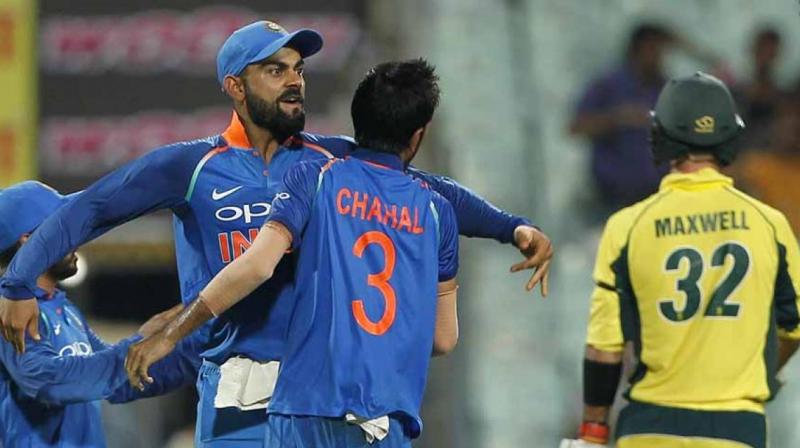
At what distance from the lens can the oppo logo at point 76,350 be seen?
5957 millimetres

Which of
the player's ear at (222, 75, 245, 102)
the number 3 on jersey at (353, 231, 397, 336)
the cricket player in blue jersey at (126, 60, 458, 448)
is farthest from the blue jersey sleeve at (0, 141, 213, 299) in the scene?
the number 3 on jersey at (353, 231, 397, 336)

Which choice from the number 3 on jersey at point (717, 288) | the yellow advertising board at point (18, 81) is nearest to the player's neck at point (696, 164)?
the number 3 on jersey at point (717, 288)

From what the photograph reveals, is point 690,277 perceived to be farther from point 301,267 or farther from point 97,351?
point 97,351

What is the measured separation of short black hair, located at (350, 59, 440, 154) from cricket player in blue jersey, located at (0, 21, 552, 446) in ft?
0.76

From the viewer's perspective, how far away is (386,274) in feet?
17.3

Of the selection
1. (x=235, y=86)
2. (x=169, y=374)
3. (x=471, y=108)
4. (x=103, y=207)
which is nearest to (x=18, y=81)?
(x=471, y=108)

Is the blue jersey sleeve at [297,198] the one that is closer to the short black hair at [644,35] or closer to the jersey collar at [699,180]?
the jersey collar at [699,180]

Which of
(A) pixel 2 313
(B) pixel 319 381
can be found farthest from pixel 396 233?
(A) pixel 2 313

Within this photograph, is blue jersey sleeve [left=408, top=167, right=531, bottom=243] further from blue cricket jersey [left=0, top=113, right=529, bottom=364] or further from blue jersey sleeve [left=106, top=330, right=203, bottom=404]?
blue jersey sleeve [left=106, top=330, right=203, bottom=404]

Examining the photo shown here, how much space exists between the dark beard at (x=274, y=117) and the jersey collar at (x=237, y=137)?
0.07m

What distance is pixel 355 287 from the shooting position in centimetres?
521

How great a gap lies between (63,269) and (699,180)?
209 centimetres

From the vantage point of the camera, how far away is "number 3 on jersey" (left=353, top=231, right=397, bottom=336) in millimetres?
5207

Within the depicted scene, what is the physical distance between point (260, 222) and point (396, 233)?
54 centimetres
